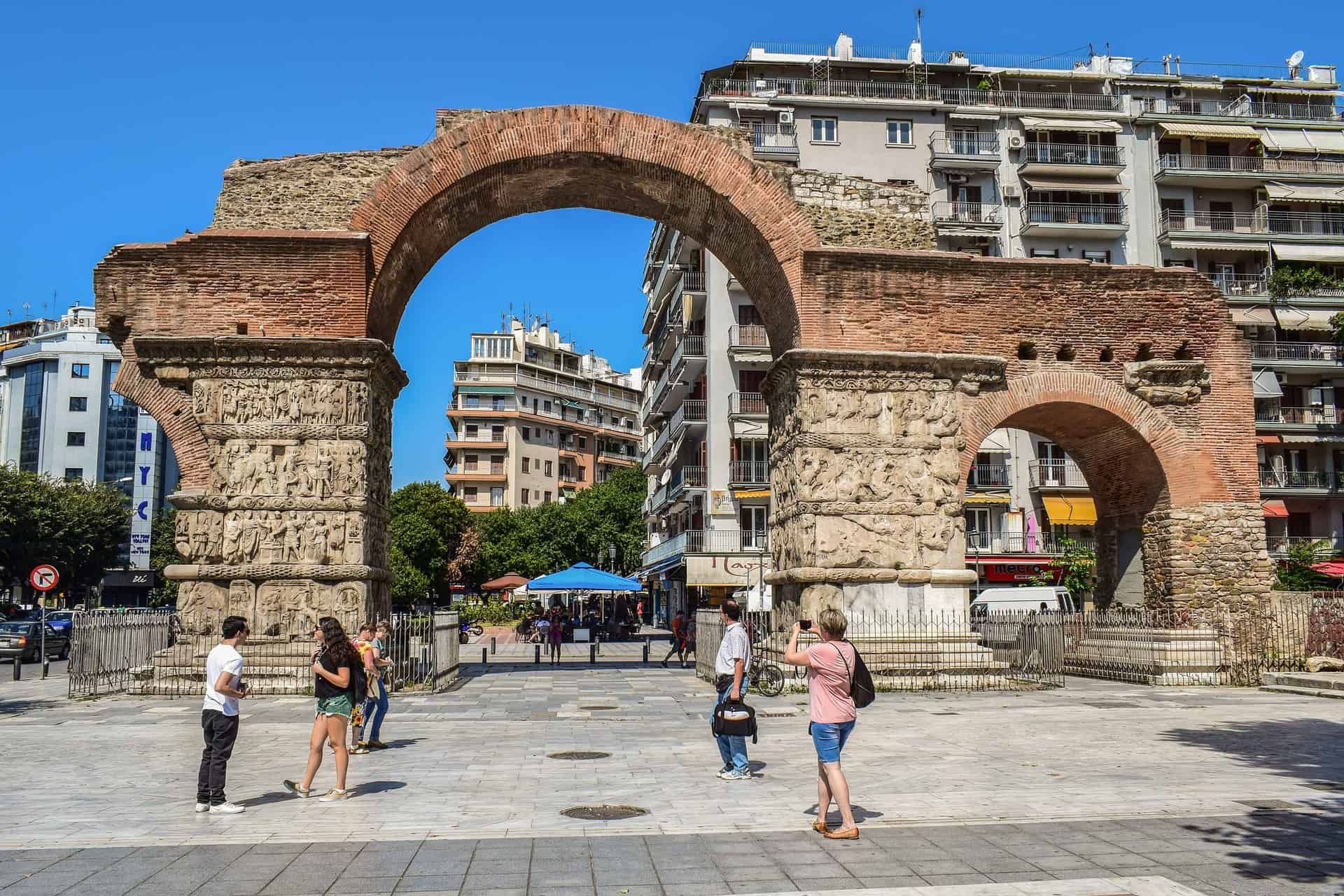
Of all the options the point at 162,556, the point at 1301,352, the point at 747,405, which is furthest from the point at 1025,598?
the point at 162,556

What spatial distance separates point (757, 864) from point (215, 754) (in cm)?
405

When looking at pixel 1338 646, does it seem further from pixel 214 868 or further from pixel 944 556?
pixel 214 868

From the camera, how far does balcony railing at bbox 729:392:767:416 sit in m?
39.6

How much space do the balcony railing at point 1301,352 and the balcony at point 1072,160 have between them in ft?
29.9

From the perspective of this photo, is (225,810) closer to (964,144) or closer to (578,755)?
(578,755)

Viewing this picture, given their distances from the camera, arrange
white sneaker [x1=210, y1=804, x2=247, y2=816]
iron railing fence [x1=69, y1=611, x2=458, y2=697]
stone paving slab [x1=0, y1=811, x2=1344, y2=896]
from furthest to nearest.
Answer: iron railing fence [x1=69, y1=611, x2=458, y2=697] < white sneaker [x1=210, y1=804, x2=247, y2=816] < stone paving slab [x1=0, y1=811, x2=1344, y2=896]

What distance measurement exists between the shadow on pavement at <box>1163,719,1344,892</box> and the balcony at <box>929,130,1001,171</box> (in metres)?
34.2

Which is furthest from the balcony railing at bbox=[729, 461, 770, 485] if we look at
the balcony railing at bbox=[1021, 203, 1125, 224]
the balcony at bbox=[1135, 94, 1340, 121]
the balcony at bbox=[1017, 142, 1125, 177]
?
the balcony at bbox=[1135, 94, 1340, 121]

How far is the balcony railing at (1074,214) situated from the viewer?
44.1m

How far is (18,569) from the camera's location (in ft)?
161

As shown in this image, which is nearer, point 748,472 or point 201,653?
point 201,653

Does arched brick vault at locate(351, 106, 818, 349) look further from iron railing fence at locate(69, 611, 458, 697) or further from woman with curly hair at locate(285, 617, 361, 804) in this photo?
woman with curly hair at locate(285, 617, 361, 804)

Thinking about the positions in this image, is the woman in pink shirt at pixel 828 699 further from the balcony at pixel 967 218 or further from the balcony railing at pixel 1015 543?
the balcony at pixel 967 218

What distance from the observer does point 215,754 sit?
7.81 m
